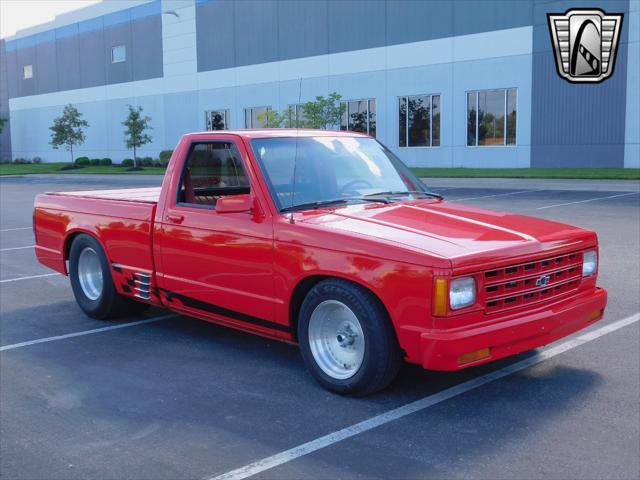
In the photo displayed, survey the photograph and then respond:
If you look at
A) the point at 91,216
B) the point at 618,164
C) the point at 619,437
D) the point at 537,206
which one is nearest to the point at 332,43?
the point at 618,164

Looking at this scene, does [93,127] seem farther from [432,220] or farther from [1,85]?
[432,220]

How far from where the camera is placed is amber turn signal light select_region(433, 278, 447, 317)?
4363 mm

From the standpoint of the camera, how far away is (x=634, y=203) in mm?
17969

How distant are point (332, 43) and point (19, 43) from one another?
3729 cm

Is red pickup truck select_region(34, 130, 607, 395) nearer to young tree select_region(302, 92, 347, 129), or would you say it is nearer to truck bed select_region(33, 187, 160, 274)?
truck bed select_region(33, 187, 160, 274)

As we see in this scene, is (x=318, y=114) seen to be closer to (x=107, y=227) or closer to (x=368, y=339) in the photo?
(x=107, y=227)

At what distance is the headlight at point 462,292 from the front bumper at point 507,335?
0.15 m

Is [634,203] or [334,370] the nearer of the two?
[334,370]

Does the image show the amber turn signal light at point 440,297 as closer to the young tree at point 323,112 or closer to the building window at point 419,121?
the young tree at point 323,112

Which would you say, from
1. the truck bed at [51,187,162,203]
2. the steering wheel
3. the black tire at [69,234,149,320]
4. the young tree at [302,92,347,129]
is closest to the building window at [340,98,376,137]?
the young tree at [302,92,347,129]

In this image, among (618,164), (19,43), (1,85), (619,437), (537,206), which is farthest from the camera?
(1,85)

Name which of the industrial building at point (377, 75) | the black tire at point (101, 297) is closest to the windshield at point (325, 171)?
the black tire at point (101, 297)

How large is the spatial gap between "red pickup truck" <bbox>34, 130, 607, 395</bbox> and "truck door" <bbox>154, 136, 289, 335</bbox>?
13mm

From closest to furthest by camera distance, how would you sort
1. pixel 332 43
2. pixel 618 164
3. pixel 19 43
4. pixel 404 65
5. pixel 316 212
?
pixel 316 212, pixel 618 164, pixel 404 65, pixel 332 43, pixel 19 43
